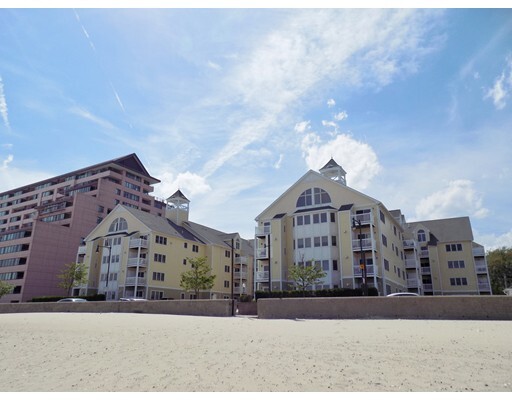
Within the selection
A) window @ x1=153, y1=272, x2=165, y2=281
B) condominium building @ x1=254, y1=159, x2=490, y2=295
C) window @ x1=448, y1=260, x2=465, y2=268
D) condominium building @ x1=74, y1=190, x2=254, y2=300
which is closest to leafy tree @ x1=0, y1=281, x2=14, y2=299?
condominium building @ x1=74, y1=190, x2=254, y2=300

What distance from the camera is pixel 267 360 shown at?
409 inches

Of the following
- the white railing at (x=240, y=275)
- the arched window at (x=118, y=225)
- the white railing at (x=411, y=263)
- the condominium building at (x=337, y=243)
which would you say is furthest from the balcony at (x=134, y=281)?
the white railing at (x=411, y=263)

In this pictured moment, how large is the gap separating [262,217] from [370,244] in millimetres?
12584

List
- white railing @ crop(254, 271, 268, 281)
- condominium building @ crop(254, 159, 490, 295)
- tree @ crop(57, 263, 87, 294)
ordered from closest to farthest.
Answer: condominium building @ crop(254, 159, 490, 295) → white railing @ crop(254, 271, 268, 281) → tree @ crop(57, 263, 87, 294)

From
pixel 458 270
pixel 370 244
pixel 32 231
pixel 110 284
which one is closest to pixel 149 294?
pixel 110 284

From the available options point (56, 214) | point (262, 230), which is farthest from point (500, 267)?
point (56, 214)

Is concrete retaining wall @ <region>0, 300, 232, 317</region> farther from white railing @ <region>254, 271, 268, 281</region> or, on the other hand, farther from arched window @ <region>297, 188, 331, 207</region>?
arched window @ <region>297, 188, 331, 207</region>

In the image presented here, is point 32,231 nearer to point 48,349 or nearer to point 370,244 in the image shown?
point 370,244

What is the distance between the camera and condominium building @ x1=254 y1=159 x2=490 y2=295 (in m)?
40.2

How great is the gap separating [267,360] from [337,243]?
32.0 m

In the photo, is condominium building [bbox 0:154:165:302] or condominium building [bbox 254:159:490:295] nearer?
condominium building [bbox 254:159:490:295]

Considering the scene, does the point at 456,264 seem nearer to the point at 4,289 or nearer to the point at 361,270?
the point at 361,270

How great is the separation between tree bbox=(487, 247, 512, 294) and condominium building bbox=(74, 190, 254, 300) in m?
41.5

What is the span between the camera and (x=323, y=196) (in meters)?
44.1
